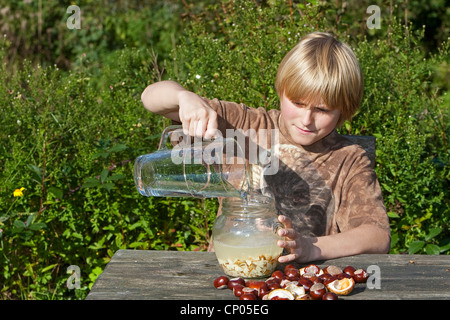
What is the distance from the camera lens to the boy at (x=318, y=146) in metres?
1.91

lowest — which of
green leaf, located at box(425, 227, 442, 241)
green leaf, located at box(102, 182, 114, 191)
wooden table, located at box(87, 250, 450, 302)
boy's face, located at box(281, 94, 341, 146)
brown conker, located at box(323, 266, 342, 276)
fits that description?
green leaf, located at box(425, 227, 442, 241)

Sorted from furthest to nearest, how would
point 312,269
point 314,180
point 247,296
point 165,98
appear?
1. point 314,180
2. point 165,98
3. point 312,269
4. point 247,296

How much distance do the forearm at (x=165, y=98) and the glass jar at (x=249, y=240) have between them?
528 millimetres

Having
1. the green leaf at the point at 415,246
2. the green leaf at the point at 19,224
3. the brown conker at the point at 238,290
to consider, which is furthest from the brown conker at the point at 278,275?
the green leaf at the point at 19,224

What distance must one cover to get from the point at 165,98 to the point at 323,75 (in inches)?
20.8

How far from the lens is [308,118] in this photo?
6.63ft

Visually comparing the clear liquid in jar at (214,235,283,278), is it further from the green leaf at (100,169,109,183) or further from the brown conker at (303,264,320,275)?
the green leaf at (100,169,109,183)

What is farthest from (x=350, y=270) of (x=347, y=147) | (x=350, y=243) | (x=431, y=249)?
(x=431, y=249)

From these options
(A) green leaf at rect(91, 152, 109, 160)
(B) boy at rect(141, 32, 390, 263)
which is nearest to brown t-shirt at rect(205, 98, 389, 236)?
Result: (B) boy at rect(141, 32, 390, 263)

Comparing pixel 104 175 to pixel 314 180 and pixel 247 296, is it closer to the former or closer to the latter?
pixel 314 180

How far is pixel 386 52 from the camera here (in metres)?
3.27

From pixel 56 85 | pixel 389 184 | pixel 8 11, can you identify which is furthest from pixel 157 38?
pixel 389 184

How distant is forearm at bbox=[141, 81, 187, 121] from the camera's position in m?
2.03
